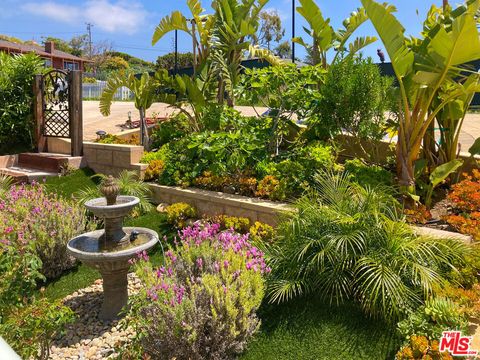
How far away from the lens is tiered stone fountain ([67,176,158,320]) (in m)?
4.46

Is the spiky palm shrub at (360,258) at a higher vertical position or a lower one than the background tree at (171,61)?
lower

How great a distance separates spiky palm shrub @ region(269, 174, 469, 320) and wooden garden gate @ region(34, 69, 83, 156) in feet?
22.5

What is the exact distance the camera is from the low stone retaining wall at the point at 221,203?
605 cm

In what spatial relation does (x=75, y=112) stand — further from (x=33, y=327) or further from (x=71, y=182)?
(x=33, y=327)

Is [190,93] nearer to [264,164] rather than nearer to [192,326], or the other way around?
[264,164]

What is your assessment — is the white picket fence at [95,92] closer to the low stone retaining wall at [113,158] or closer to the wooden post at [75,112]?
the wooden post at [75,112]

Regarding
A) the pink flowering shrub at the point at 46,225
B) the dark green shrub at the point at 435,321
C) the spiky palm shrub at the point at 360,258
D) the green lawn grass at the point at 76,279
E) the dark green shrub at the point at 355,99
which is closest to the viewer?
the dark green shrub at the point at 435,321

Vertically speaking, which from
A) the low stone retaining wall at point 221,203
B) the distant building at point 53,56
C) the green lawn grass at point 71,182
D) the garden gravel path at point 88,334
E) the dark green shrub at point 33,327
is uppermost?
the distant building at point 53,56

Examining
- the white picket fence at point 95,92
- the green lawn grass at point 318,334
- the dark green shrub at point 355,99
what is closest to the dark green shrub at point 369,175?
the dark green shrub at point 355,99

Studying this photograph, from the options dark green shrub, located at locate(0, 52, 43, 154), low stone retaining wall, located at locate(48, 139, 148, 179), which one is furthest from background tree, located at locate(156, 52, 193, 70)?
low stone retaining wall, located at locate(48, 139, 148, 179)

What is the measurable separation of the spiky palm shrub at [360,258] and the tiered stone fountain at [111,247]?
61.9 inches

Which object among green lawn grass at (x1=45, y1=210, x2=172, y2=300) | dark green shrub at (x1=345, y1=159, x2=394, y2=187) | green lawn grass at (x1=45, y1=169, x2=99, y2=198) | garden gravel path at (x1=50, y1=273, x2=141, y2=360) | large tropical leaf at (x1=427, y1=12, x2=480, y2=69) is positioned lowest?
garden gravel path at (x1=50, y1=273, x2=141, y2=360)

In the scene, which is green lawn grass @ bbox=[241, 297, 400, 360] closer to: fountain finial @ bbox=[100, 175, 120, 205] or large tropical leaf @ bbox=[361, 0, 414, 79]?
fountain finial @ bbox=[100, 175, 120, 205]

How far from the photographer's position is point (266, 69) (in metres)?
7.88
